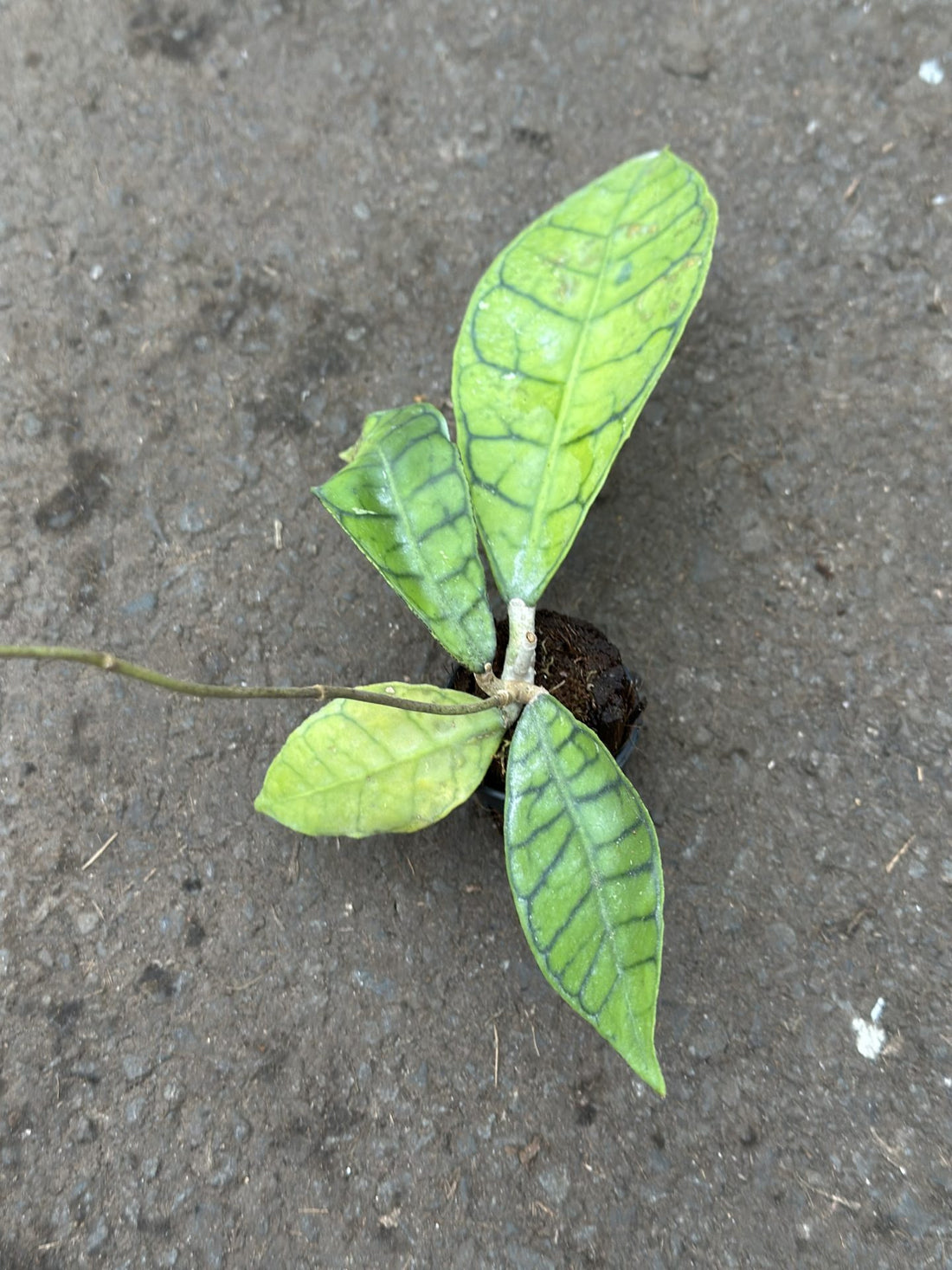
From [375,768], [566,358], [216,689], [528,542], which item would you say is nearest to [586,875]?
[375,768]

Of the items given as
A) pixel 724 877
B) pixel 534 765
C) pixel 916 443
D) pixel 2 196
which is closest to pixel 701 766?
pixel 724 877

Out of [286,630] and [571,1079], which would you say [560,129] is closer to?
[286,630]

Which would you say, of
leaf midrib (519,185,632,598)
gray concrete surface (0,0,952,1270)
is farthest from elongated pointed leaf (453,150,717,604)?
gray concrete surface (0,0,952,1270)

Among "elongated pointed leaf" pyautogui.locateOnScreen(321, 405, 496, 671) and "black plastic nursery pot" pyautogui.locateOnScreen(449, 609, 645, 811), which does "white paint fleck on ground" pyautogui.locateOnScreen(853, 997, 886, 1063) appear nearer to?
"black plastic nursery pot" pyautogui.locateOnScreen(449, 609, 645, 811)

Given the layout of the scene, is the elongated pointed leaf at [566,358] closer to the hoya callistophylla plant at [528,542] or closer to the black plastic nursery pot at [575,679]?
the hoya callistophylla plant at [528,542]

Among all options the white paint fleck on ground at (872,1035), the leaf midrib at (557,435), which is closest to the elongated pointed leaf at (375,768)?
the leaf midrib at (557,435)
